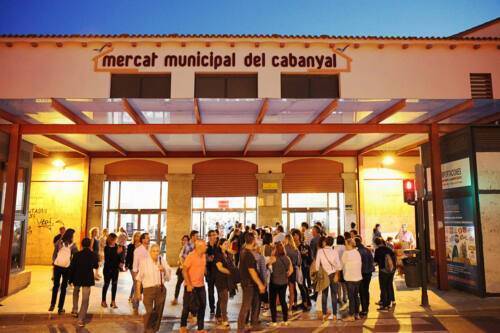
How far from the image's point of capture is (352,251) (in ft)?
26.0

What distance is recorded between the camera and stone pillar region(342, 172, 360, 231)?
17781 mm

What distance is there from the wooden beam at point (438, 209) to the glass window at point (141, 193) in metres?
11.8

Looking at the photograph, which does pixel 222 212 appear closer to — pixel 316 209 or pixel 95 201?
pixel 316 209

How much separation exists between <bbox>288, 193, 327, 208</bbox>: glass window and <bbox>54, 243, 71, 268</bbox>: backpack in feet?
36.7

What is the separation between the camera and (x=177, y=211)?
17312mm

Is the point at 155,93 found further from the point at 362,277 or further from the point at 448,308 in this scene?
the point at 448,308

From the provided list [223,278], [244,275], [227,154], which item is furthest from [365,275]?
[227,154]

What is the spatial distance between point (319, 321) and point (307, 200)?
10456 mm

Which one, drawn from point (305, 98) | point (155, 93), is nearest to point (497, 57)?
point (305, 98)

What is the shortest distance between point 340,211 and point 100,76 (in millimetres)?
12512

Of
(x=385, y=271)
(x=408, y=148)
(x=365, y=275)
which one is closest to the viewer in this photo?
(x=365, y=275)

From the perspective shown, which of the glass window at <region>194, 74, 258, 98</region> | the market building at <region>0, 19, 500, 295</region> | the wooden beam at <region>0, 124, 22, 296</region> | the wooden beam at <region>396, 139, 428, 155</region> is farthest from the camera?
the wooden beam at <region>396, 139, 428, 155</region>

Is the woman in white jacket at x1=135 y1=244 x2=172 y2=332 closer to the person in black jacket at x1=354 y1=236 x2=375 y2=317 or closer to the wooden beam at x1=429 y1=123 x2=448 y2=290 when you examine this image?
the person in black jacket at x1=354 y1=236 x2=375 y2=317

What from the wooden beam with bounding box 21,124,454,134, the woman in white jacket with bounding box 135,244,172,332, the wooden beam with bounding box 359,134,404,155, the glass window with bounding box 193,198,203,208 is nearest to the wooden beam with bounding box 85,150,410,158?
the wooden beam with bounding box 359,134,404,155
